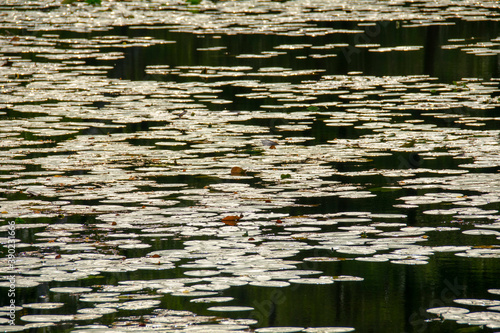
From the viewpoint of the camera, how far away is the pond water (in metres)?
4.59

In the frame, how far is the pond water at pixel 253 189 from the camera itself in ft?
15.1

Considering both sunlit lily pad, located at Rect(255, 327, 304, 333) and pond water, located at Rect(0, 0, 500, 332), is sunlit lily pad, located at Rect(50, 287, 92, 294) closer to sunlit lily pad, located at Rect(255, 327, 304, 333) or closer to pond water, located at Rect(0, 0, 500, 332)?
pond water, located at Rect(0, 0, 500, 332)

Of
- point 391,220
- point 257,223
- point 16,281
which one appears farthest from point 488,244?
point 16,281

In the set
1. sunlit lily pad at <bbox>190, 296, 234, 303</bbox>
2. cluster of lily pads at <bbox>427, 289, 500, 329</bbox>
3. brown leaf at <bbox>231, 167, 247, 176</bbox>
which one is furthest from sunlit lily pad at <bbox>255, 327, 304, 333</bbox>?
brown leaf at <bbox>231, 167, 247, 176</bbox>

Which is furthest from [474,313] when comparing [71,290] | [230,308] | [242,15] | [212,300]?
[242,15]

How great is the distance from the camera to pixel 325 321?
14.3ft

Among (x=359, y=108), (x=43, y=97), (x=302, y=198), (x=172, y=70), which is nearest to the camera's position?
(x=302, y=198)

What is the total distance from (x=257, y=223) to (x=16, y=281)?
1.61 m

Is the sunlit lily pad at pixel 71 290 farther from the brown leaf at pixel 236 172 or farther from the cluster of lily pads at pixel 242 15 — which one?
the cluster of lily pads at pixel 242 15

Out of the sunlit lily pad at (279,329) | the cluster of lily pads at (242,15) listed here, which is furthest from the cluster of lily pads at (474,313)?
the cluster of lily pads at (242,15)

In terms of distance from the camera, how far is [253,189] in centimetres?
677

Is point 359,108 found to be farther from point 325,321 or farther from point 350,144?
point 325,321

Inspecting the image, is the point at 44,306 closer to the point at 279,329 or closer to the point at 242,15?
the point at 279,329

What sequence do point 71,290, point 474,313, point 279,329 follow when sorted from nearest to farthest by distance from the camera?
point 279,329
point 474,313
point 71,290
